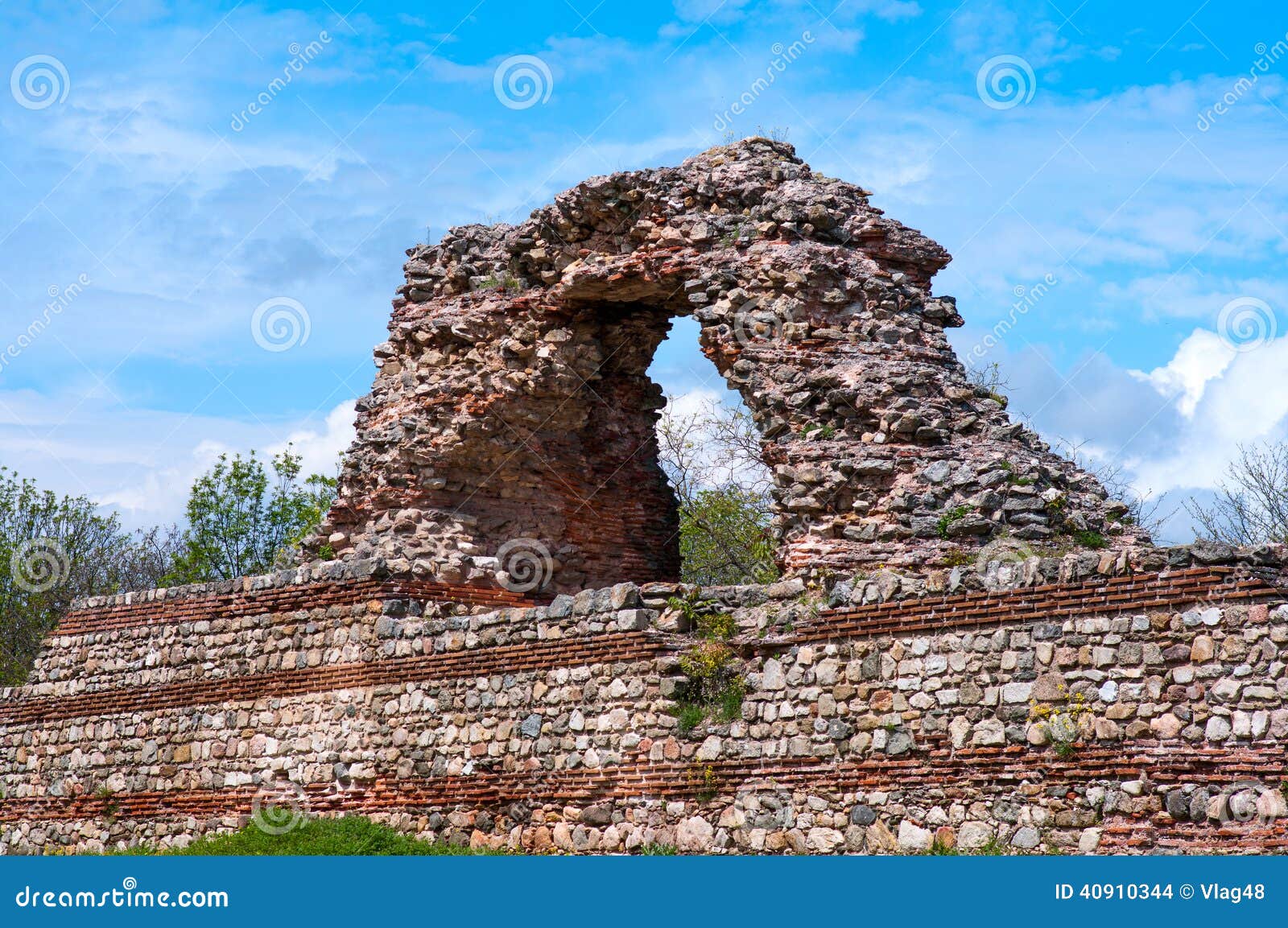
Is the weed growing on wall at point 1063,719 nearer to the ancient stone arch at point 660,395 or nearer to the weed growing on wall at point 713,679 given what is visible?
the ancient stone arch at point 660,395

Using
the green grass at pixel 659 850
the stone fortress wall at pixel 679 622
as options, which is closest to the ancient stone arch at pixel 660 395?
the stone fortress wall at pixel 679 622

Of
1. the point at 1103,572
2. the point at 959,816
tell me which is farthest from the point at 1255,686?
the point at 959,816

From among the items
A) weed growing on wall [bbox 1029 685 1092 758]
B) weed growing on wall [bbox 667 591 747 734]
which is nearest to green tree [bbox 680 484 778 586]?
weed growing on wall [bbox 667 591 747 734]

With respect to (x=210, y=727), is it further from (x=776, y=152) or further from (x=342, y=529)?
(x=776, y=152)

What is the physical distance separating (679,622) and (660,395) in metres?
4.60

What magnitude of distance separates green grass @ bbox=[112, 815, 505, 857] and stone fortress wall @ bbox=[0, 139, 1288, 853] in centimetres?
36

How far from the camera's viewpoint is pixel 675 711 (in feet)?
34.4

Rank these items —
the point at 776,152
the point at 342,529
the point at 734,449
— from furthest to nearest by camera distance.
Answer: the point at 734,449, the point at 342,529, the point at 776,152

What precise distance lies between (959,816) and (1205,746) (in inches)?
60.1

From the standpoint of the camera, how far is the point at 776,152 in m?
12.8

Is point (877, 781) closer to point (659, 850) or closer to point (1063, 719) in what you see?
point (1063, 719)

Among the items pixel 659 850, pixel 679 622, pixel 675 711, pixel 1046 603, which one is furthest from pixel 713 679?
pixel 1046 603

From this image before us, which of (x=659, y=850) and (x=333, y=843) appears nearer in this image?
(x=659, y=850)

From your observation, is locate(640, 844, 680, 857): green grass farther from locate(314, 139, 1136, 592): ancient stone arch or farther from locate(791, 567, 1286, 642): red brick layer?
locate(314, 139, 1136, 592): ancient stone arch
